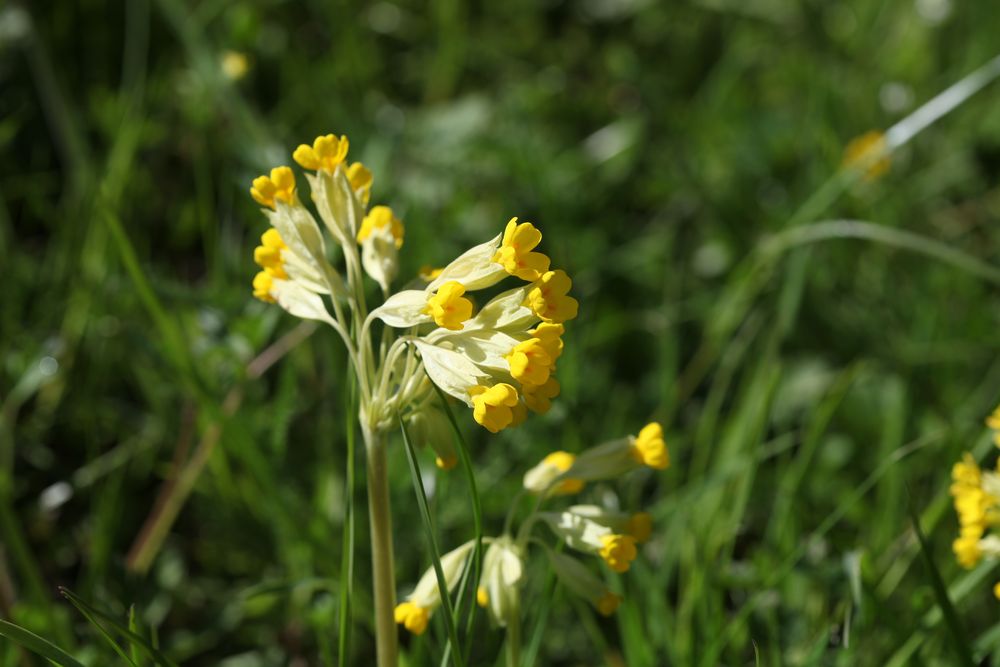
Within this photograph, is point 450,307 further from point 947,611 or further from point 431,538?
point 947,611

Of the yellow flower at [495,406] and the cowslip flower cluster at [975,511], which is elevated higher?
the yellow flower at [495,406]

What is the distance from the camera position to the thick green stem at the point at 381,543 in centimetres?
144

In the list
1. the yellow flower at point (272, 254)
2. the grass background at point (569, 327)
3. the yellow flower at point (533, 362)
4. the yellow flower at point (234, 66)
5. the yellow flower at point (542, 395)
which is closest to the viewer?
the yellow flower at point (533, 362)


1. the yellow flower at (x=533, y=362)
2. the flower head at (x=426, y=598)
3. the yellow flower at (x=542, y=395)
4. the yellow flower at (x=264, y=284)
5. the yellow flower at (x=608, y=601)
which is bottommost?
the yellow flower at (x=608, y=601)

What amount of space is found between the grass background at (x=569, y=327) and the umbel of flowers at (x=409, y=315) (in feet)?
1.49

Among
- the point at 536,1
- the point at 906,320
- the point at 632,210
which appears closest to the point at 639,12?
the point at 536,1

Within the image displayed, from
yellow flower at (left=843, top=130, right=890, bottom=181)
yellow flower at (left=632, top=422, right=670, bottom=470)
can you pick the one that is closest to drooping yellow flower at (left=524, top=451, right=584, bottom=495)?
yellow flower at (left=632, top=422, right=670, bottom=470)

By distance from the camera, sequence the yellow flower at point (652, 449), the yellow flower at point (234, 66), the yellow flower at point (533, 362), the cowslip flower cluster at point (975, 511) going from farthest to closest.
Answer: the yellow flower at point (234, 66), the cowslip flower cluster at point (975, 511), the yellow flower at point (652, 449), the yellow flower at point (533, 362)

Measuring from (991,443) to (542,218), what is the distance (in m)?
1.49

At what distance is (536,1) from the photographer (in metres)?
4.32

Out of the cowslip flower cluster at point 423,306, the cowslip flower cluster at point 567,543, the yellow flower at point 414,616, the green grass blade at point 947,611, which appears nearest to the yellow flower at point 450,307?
the cowslip flower cluster at point 423,306

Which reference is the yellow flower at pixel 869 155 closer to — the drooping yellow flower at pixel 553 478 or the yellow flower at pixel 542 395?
the drooping yellow flower at pixel 553 478

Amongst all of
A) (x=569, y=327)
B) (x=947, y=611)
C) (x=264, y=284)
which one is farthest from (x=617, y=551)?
(x=569, y=327)

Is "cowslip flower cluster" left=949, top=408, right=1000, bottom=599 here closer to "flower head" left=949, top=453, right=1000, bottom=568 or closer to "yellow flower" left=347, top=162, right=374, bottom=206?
"flower head" left=949, top=453, right=1000, bottom=568
